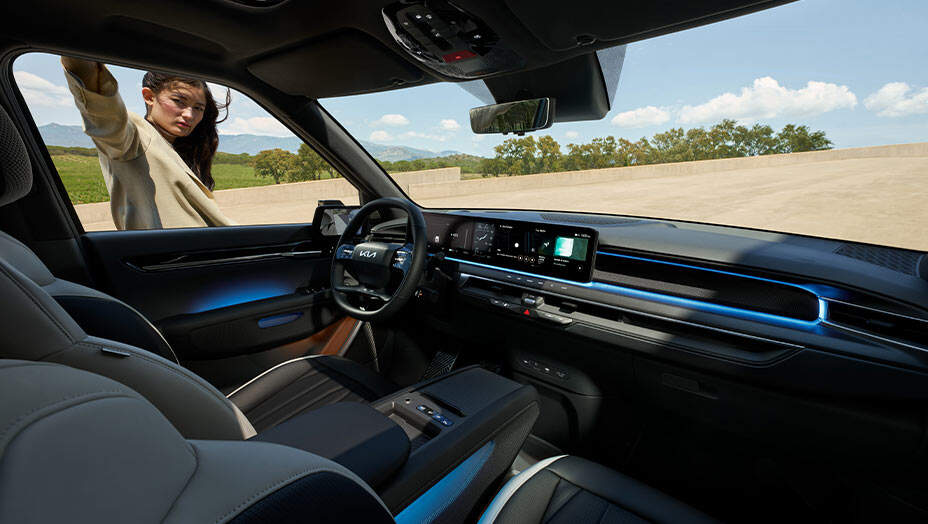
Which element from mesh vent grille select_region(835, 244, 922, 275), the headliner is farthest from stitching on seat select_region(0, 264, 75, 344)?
mesh vent grille select_region(835, 244, 922, 275)

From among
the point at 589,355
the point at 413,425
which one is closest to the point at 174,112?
the point at 413,425

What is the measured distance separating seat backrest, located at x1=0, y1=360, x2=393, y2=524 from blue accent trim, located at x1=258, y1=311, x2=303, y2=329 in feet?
6.89

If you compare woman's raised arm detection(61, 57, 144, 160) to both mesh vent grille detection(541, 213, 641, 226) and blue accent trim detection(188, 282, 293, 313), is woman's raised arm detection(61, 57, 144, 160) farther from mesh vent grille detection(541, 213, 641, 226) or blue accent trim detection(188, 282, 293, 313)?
mesh vent grille detection(541, 213, 641, 226)

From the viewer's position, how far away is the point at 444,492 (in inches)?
46.1

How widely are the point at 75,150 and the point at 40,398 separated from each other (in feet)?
8.57

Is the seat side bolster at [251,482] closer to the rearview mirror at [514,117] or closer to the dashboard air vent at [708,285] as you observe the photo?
the dashboard air vent at [708,285]

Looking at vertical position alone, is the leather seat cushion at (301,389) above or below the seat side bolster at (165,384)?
below

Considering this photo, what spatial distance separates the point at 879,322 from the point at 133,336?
223 centimetres

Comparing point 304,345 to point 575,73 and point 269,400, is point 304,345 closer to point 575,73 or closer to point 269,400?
point 269,400

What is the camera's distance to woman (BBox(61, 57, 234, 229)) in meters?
2.45

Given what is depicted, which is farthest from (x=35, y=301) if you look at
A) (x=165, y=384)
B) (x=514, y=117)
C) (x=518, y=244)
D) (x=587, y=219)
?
(x=587, y=219)

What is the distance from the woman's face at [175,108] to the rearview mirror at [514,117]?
1877 millimetres

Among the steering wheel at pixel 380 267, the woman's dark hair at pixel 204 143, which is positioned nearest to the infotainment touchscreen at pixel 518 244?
the steering wheel at pixel 380 267

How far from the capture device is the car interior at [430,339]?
0.53m
